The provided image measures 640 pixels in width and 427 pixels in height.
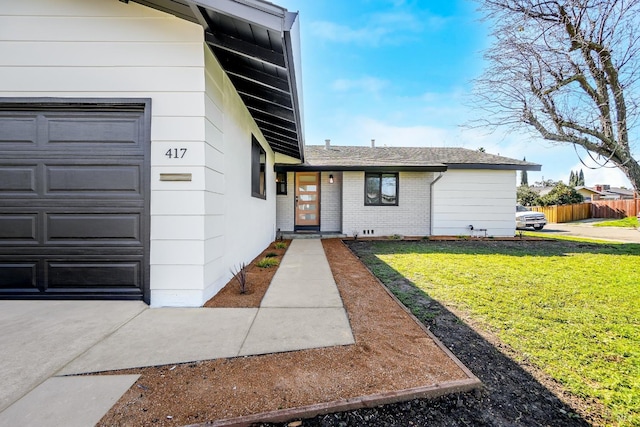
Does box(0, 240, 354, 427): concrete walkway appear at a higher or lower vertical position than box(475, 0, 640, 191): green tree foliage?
lower

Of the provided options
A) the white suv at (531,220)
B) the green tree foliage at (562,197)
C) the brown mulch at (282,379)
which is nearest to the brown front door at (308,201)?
the brown mulch at (282,379)

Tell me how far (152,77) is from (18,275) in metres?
3.00

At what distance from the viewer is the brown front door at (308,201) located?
11.4 meters

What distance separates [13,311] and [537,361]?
5.44 meters

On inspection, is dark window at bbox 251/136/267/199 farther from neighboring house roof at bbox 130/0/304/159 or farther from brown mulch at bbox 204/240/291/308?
brown mulch at bbox 204/240/291/308

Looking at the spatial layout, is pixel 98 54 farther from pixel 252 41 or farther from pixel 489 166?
pixel 489 166

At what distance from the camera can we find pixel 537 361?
7.73 feet

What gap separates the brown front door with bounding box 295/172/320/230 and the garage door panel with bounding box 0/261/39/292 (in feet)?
27.6

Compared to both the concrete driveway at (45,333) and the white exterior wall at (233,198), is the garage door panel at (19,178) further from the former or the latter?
the white exterior wall at (233,198)

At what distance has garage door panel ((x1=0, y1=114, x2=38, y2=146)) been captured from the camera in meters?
3.43

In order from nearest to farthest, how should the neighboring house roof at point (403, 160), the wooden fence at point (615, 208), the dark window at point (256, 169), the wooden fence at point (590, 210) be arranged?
the dark window at point (256, 169) < the neighboring house roof at point (403, 160) < the wooden fence at point (615, 208) < the wooden fence at point (590, 210)

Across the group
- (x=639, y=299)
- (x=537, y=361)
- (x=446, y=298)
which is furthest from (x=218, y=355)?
(x=639, y=299)

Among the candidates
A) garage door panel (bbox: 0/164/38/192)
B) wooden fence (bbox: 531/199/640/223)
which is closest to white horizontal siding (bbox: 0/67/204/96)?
garage door panel (bbox: 0/164/38/192)

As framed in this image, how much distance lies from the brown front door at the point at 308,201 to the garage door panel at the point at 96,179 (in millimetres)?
8047
